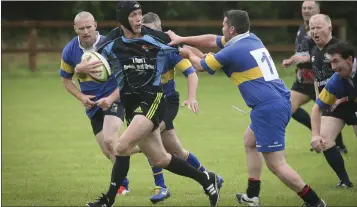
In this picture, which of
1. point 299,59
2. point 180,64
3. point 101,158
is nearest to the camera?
point 180,64

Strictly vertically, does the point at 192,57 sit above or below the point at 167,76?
above

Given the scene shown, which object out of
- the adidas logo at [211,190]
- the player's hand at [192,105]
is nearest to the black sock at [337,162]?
the adidas logo at [211,190]

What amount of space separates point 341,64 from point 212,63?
1178mm

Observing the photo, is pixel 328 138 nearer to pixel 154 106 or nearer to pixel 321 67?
pixel 321 67

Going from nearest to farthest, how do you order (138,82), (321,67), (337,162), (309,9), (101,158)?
(138,82) < (337,162) < (321,67) < (309,9) < (101,158)

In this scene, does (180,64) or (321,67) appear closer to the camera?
(180,64)

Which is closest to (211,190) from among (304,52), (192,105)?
(192,105)

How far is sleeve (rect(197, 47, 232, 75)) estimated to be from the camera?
7.62m

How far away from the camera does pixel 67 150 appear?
1259 centimetres

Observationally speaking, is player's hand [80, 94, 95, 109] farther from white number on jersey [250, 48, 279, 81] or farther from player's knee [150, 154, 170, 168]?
white number on jersey [250, 48, 279, 81]

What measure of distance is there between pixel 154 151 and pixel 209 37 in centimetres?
119

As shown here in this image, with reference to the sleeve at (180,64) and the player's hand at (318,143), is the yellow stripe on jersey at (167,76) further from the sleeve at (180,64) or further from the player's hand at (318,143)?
the player's hand at (318,143)

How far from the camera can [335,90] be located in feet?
27.0

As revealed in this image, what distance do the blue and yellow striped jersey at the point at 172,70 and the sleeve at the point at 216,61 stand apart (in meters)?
0.95
